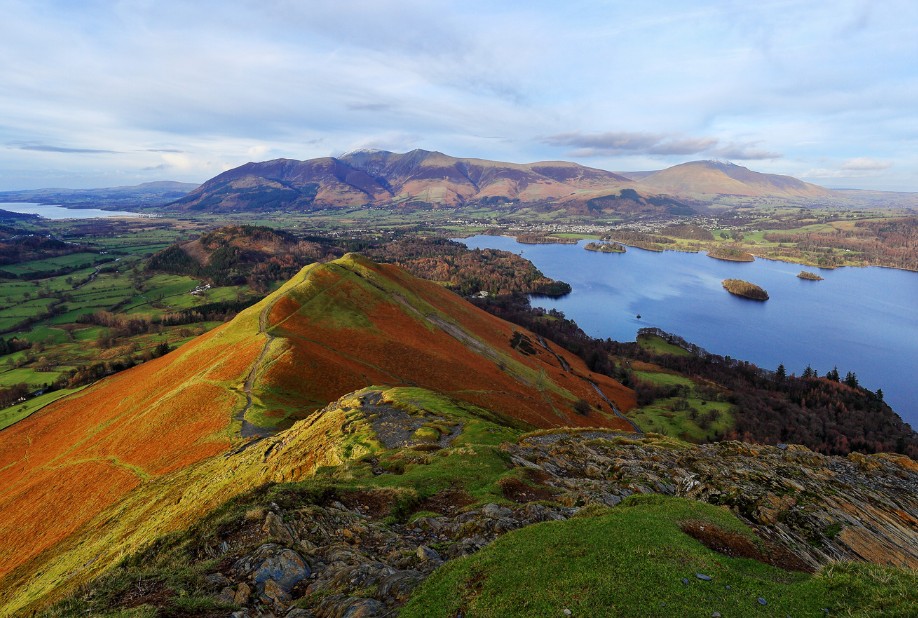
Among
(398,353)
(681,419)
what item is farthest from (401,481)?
(681,419)

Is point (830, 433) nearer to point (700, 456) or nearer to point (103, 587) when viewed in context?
point (700, 456)

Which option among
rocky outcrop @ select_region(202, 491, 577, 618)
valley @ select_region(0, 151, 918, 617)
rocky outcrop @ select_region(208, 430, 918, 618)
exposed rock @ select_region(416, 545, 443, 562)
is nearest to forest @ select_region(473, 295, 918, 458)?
valley @ select_region(0, 151, 918, 617)

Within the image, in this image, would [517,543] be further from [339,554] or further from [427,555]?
[339,554]

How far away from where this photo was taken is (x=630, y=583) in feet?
46.0

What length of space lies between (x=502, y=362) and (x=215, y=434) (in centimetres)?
6967

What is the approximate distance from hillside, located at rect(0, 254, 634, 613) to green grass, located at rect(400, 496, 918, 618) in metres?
28.5

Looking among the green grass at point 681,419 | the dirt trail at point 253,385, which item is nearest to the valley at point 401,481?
the dirt trail at point 253,385

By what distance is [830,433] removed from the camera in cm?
10625

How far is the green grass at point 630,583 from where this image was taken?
13.1m

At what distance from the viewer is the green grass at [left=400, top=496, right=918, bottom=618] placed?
13.1m

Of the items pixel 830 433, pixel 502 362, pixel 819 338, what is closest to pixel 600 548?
pixel 502 362

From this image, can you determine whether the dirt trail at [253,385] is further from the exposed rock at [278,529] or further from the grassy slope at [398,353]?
the exposed rock at [278,529]

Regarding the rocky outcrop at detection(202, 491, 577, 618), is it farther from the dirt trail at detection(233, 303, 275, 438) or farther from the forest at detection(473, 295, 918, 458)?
the forest at detection(473, 295, 918, 458)

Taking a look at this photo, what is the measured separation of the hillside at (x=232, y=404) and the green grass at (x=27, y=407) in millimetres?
7223
